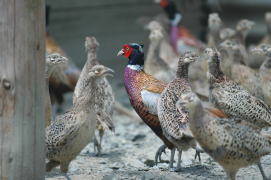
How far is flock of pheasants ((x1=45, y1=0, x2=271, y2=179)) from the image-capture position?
Result: 19.9 ft

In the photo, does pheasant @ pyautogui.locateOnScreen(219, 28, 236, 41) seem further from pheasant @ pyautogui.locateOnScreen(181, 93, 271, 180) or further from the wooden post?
the wooden post

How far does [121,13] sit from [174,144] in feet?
25.3

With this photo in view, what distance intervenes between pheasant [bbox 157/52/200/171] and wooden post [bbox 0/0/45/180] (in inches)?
62.9

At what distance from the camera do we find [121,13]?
14.3m

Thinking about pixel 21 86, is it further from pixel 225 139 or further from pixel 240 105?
pixel 240 105

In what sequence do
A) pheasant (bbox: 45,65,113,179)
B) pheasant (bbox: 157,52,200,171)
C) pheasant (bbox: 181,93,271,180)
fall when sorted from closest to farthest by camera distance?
pheasant (bbox: 181,93,271,180)
pheasant (bbox: 45,65,113,179)
pheasant (bbox: 157,52,200,171)

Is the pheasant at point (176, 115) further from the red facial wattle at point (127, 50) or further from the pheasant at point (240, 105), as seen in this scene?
the red facial wattle at point (127, 50)

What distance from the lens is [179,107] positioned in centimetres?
648

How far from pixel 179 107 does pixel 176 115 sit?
1.16 feet

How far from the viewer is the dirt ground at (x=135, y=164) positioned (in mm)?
6844

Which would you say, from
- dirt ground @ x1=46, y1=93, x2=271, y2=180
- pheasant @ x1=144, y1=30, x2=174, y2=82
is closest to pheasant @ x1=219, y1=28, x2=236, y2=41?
pheasant @ x1=144, y1=30, x2=174, y2=82

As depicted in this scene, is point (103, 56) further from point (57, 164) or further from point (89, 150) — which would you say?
point (57, 164)

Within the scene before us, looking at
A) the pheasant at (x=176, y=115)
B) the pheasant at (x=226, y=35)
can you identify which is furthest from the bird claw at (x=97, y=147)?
the pheasant at (x=226, y=35)

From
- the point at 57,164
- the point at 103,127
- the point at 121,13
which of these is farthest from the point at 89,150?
the point at 121,13
